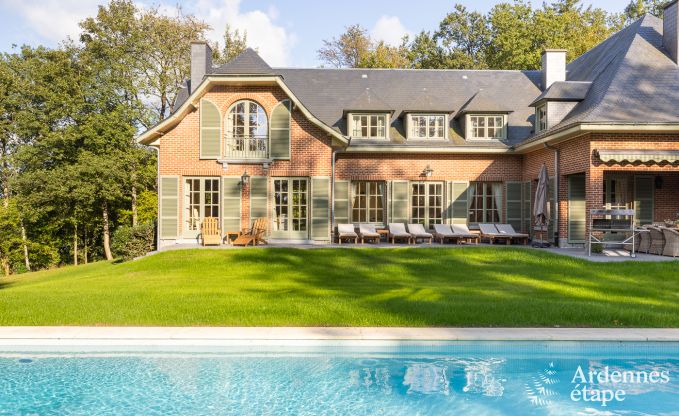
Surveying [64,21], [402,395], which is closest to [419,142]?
[402,395]

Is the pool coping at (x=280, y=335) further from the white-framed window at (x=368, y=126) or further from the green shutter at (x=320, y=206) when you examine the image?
the white-framed window at (x=368, y=126)

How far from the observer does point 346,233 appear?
17391mm

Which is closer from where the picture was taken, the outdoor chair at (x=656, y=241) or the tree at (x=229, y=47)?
the outdoor chair at (x=656, y=241)

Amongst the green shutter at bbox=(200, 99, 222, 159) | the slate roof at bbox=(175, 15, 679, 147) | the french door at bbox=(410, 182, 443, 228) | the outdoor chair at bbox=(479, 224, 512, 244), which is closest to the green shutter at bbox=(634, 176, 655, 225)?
the slate roof at bbox=(175, 15, 679, 147)

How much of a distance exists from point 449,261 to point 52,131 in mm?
24935

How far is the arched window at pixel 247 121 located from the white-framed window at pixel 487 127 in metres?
7.73

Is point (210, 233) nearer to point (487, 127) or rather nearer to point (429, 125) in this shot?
point (429, 125)

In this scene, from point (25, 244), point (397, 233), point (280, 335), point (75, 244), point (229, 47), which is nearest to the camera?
point (280, 335)

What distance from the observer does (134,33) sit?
29.3 meters

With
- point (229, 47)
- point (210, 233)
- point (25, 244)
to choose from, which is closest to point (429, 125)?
point (210, 233)

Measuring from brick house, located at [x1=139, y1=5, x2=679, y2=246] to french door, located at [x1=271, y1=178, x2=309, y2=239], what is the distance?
39mm

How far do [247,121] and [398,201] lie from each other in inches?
246

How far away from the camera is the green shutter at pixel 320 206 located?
17.4m

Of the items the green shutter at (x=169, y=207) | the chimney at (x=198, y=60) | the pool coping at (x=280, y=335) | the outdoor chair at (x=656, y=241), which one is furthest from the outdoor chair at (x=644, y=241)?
the chimney at (x=198, y=60)
